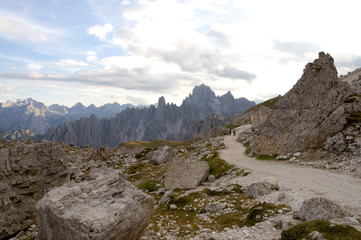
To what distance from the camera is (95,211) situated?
37.4 ft

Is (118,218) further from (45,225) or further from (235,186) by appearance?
(235,186)

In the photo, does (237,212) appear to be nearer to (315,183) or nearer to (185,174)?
(315,183)

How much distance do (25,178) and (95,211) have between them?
75.9 feet

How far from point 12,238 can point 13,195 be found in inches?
182

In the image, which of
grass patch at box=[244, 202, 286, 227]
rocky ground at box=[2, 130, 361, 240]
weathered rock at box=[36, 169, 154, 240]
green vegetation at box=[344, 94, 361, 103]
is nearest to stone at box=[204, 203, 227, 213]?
rocky ground at box=[2, 130, 361, 240]

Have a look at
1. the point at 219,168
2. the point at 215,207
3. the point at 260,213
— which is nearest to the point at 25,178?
the point at 215,207

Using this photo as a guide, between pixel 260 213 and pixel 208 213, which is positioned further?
pixel 208 213

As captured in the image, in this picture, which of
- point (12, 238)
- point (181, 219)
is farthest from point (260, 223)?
point (12, 238)

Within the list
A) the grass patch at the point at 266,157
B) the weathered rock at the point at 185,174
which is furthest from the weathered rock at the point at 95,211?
the grass patch at the point at 266,157

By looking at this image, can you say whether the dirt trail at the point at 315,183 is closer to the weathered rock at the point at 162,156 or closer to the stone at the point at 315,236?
the stone at the point at 315,236

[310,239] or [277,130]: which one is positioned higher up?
[277,130]

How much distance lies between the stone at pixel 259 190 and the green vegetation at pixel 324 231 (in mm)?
9326

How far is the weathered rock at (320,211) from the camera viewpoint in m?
12.4

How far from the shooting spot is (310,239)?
10000mm
